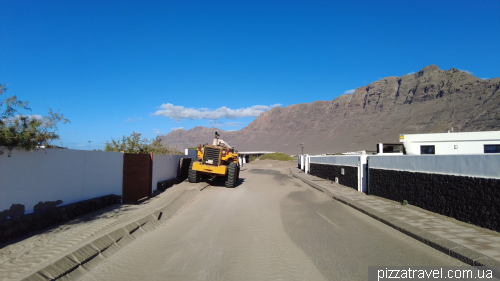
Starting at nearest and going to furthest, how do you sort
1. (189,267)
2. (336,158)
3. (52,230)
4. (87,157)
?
1. (189,267)
2. (52,230)
3. (87,157)
4. (336,158)

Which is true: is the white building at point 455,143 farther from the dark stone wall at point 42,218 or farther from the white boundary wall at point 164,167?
the dark stone wall at point 42,218

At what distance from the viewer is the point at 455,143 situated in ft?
76.4

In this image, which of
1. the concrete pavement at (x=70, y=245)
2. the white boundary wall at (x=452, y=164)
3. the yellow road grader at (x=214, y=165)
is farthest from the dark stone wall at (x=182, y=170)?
the white boundary wall at (x=452, y=164)

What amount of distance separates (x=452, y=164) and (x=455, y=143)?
16.6 metres

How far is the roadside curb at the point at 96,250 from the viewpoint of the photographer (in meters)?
5.05

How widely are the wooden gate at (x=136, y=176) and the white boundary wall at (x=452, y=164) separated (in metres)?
10.5

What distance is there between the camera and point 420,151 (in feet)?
80.3

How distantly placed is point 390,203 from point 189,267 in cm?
906

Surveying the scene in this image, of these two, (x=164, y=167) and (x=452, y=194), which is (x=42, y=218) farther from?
(x=164, y=167)

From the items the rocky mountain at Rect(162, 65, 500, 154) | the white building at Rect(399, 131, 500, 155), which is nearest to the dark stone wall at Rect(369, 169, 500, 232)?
the white building at Rect(399, 131, 500, 155)

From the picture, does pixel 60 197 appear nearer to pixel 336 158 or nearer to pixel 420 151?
pixel 336 158

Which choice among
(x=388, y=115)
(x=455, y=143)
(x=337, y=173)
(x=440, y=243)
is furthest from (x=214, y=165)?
(x=388, y=115)

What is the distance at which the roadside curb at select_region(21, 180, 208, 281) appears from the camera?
16.6 feet

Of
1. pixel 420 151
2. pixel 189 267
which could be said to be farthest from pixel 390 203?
pixel 420 151
